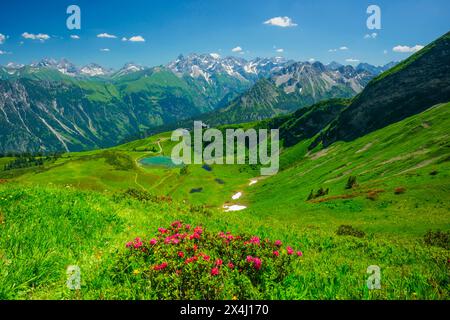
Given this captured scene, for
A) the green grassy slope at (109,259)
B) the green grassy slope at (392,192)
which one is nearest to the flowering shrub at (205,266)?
the green grassy slope at (109,259)

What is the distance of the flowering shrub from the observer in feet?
24.0

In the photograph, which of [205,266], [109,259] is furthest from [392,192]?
[109,259]

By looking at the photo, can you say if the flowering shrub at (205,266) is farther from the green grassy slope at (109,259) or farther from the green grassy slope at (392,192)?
the green grassy slope at (392,192)

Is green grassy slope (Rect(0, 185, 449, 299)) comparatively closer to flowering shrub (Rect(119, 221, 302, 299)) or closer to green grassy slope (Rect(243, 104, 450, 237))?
→ flowering shrub (Rect(119, 221, 302, 299))

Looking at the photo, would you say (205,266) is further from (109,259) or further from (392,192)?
(392,192)

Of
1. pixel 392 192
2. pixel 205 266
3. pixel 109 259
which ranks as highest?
pixel 205 266

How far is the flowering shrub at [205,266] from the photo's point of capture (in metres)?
7.31

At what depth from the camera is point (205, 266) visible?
26.1 ft

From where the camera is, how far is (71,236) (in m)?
11.2

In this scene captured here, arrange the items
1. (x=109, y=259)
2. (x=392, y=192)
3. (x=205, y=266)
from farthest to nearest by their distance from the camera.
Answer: (x=392, y=192) < (x=109, y=259) < (x=205, y=266)

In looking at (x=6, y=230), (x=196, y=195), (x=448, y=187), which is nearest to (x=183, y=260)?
(x=6, y=230)

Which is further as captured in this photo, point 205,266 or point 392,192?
point 392,192

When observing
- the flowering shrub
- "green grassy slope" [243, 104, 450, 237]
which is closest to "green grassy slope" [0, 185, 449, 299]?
the flowering shrub
